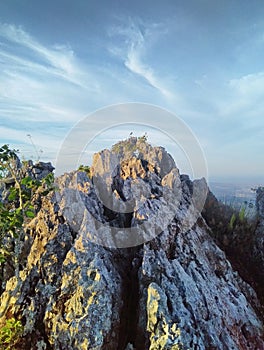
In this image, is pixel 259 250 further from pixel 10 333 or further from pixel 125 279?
pixel 10 333

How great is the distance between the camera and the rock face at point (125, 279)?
6738 millimetres

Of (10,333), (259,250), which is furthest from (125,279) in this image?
(259,250)

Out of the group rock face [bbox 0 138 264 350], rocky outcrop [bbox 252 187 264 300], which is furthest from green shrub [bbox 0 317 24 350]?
rocky outcrop [bbox 252 187 264 300]

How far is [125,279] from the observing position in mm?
8062

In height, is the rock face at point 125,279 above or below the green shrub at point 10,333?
above

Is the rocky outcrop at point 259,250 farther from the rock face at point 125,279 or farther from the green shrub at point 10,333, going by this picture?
the green shrub at point 10,333

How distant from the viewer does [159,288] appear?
6992mm

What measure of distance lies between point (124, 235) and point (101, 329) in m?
2.91

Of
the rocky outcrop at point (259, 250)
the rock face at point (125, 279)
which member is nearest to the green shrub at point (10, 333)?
the rock face at point (125, 279)

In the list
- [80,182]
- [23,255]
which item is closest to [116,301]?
[23,255]

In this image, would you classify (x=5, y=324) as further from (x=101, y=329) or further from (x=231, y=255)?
(x=231, y=255)

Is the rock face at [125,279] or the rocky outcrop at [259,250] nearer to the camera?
the rock face at [125,279]

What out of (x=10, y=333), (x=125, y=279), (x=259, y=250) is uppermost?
(x=125, y=279)

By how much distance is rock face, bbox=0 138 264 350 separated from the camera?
22.1 ft
